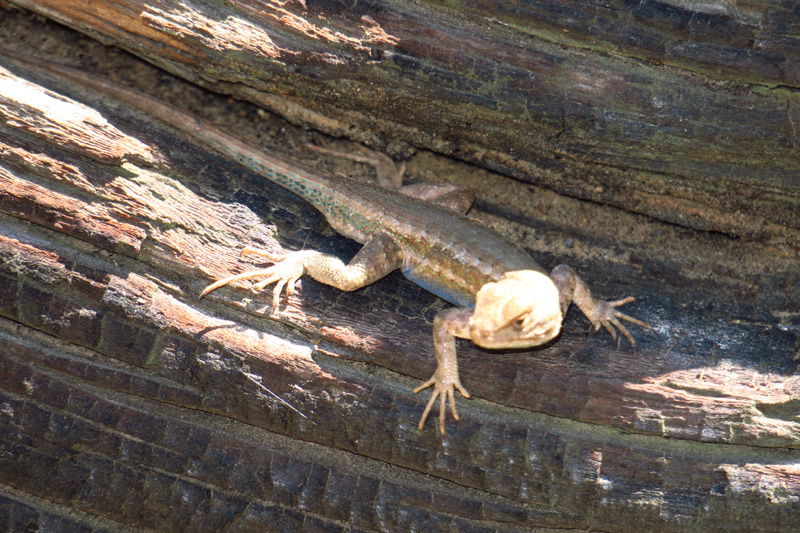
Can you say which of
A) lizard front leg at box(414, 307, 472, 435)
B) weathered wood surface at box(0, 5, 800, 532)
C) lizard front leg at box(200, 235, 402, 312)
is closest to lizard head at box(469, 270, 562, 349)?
lizard front leg at box(414, 307, 472, 435)

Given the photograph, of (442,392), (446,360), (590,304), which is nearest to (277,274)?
(446,360)

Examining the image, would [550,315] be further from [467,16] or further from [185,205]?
[185,205]

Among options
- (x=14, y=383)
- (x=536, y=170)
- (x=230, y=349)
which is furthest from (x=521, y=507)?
(x=14, y=383)

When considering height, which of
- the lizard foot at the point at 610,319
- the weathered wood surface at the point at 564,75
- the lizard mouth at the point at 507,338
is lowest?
the lizard mouth at the point at 507,338

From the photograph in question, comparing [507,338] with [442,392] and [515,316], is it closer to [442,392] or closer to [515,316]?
[515,316]

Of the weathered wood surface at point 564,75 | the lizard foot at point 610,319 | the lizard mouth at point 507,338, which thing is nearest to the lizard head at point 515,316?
the lizard mouth at point 507,338

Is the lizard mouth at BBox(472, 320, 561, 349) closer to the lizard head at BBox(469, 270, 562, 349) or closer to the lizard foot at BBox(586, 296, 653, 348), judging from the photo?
the lizard head at BBox(469, 270, 562, 349)

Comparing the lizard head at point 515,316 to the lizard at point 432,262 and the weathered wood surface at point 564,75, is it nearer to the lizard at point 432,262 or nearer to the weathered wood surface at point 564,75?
the lizard at point 432,262
